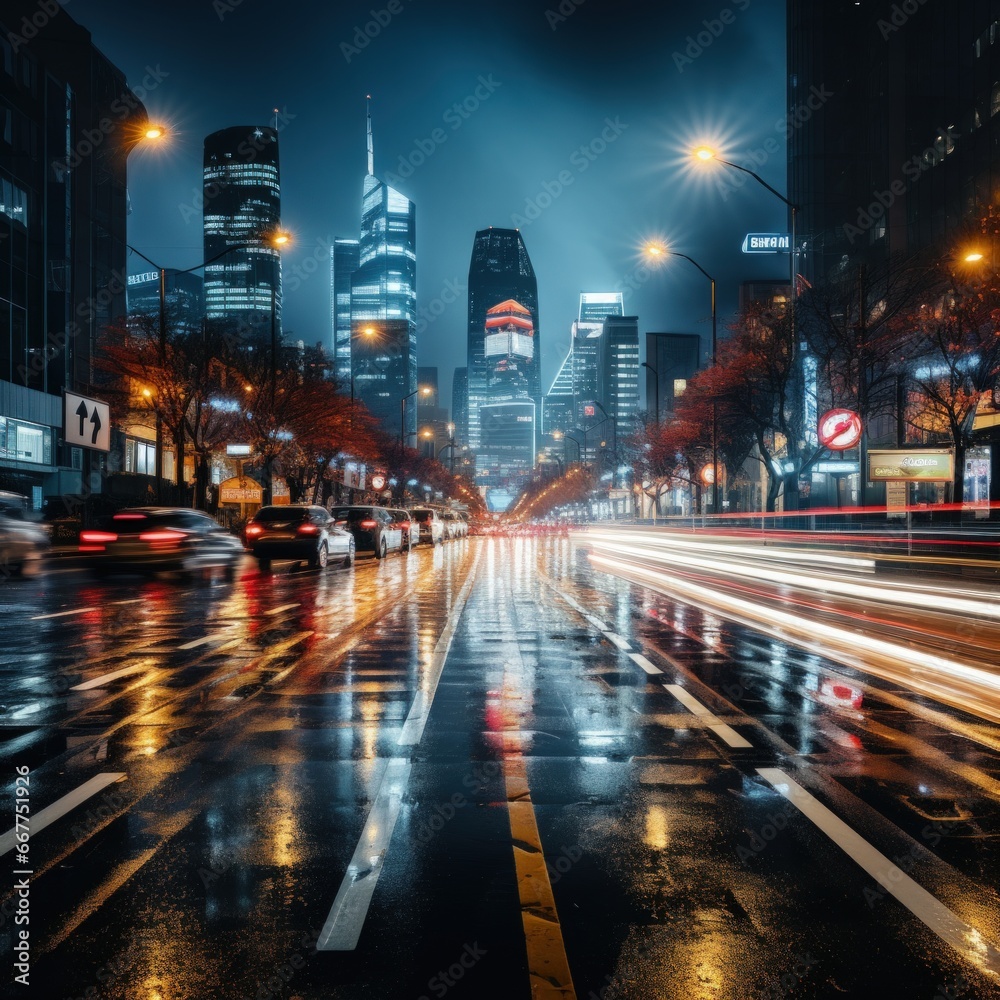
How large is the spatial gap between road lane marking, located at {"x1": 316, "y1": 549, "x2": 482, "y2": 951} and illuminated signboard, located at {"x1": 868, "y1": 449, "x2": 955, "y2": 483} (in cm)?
2257

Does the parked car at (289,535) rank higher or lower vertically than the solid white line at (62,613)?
higher

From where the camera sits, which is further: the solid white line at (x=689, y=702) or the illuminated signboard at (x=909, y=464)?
the illuminated signboard at (x=909, y=464)

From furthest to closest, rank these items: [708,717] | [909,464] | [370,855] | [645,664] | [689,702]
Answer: [909,464] < [645,664] < [689,702] < [708,717] < [370,855]

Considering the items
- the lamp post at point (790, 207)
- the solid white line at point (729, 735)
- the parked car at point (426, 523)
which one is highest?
the lamp post at point (790, 207)

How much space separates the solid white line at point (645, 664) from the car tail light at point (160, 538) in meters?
14.8

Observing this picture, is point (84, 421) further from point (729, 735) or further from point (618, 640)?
point (729, 735)

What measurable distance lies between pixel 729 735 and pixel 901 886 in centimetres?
306

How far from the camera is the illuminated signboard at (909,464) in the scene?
27688mm

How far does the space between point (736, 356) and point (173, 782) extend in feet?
146

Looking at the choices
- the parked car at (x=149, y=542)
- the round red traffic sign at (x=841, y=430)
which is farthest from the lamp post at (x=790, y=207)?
the parked car at (x=149, y=542)

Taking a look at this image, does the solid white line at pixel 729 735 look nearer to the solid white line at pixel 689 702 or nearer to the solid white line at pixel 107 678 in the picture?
the solid white line at pixel 689 702

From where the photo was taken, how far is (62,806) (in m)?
5.55

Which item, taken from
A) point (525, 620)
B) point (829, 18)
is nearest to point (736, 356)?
point (525, 620)

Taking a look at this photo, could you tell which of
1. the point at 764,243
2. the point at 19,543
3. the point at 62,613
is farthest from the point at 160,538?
the point at 764,243
